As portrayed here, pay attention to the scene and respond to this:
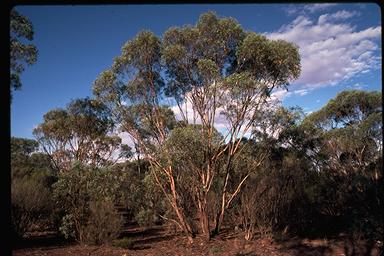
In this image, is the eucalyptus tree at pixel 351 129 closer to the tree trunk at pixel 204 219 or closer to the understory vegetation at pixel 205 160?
the understory vegetation at pixel 205 160

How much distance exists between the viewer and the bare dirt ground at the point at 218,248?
29.3ft

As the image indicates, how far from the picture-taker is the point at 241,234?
37.3 ft

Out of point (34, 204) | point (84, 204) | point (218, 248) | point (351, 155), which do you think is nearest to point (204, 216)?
point (218, 248)

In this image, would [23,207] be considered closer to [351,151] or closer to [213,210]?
[213,210]

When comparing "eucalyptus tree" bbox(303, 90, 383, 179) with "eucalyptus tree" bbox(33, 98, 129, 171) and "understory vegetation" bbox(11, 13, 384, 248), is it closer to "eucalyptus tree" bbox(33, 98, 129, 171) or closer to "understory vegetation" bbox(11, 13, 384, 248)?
"understory vegetation" bbox(11, 13, 384, 248)

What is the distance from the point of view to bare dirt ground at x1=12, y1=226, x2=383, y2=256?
8938 mm

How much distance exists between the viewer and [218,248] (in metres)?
9.94

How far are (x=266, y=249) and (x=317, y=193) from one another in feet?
13.2

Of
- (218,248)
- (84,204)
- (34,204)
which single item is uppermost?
(34,204)

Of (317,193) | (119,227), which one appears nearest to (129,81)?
(119,227)

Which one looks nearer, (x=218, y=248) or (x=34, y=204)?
(x=34, y=204)

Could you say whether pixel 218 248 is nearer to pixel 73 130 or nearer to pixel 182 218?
pixel 182 218

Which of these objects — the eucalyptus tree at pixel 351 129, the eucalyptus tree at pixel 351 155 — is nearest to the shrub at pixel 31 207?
the eucalyptus tree at pixel 351 155

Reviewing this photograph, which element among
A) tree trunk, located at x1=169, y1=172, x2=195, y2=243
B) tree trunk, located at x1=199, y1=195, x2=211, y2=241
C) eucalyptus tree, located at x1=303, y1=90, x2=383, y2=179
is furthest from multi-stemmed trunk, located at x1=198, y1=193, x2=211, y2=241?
eucalyptus tree, located at x1=303, y1=90, x2=383, y2=179
